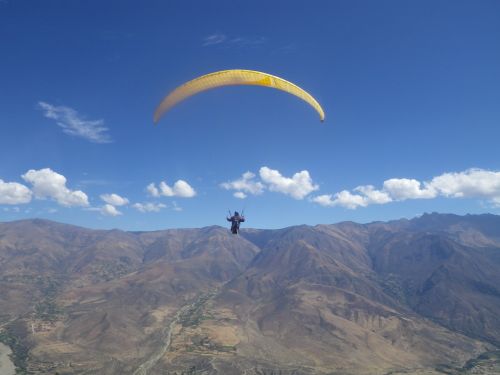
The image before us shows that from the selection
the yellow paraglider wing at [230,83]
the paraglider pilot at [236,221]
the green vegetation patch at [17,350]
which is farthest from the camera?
the green vegetation patch at [17,350]

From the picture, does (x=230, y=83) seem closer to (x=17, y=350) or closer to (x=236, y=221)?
(x=236, y=221)

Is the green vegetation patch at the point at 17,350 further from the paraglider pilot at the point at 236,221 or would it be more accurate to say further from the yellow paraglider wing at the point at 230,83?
the yellow paraglider wing at the point at 230,83

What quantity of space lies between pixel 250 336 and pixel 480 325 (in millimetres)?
107957

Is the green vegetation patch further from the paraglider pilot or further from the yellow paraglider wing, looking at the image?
the yellow paraglider wing

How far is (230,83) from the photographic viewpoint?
2744 cm

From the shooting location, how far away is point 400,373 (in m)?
119

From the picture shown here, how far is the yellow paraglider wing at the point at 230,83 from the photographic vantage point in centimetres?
2667

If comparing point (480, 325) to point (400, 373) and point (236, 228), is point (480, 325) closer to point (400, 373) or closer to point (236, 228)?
point (400, 373)

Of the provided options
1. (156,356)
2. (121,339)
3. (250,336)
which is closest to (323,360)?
(250,336)

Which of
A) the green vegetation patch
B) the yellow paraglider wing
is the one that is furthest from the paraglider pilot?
the green vegetation patch

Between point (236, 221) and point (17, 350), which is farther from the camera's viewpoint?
point (17, 350)

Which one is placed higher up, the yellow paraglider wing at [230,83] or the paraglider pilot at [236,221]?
the yellow paraglider wing at [230,83]

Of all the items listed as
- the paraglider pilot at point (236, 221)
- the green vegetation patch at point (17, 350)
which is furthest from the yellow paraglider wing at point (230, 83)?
the green vegetation patch at point (17, 350)

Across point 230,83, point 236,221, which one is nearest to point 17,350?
point 236,221
